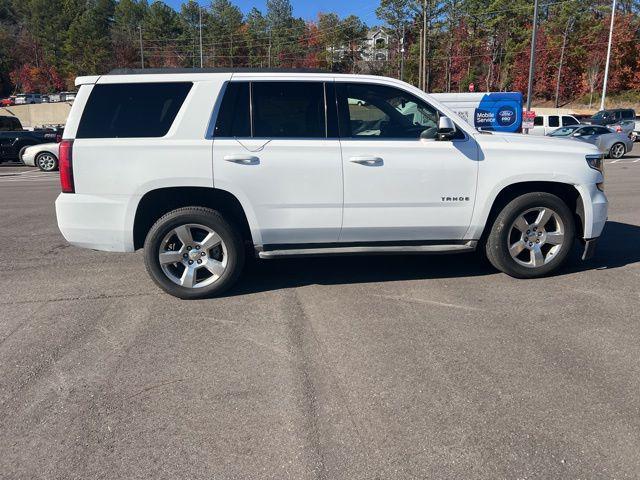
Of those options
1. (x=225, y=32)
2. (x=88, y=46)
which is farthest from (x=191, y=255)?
(x=225, y=32)

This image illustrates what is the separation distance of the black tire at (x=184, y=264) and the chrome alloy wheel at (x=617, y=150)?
2065cm

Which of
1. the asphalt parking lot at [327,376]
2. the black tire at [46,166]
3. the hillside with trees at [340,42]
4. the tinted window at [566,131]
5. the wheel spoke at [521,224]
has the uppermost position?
the hillside with trees at [340,42]

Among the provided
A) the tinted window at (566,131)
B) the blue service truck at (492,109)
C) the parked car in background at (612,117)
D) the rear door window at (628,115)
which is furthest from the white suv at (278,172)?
the rear door window at (628,115)

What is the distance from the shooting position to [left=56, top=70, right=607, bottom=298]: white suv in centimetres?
472

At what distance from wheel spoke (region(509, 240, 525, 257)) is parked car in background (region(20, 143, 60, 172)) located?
17.2m

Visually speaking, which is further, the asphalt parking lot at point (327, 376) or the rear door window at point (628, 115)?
the rear door window at point (628, 115)

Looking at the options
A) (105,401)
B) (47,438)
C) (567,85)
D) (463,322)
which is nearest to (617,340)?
(463,322)

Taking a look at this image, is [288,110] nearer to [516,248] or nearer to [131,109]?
[131,109]

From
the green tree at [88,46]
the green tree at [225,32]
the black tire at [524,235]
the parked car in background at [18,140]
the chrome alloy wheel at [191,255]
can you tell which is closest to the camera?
the chrome alloy wheel at [191,255]

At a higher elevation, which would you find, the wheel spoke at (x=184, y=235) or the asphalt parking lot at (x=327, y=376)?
the wheel spoke at (x=184, y=235)

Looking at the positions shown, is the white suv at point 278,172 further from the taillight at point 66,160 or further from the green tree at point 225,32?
the green tree at point 225,32

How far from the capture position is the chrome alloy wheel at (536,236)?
5.23 meters

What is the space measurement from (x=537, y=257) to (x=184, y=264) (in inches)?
132

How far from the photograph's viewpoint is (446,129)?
4793 mm
